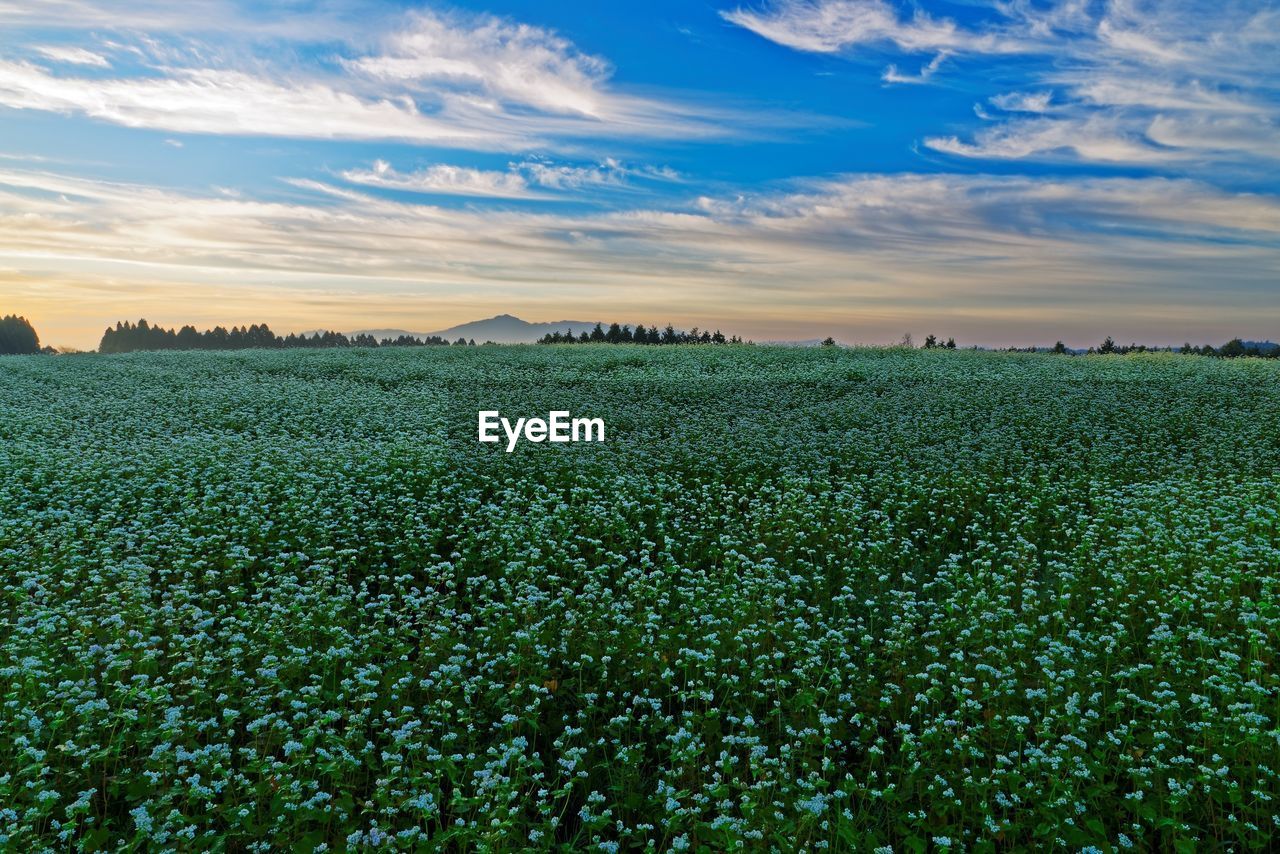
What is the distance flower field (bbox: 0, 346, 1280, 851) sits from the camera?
22.4 ft

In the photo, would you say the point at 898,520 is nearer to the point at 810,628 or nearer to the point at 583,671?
the point at 810,628

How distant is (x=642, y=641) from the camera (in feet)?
30.8

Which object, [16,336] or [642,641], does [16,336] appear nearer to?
[16,336]

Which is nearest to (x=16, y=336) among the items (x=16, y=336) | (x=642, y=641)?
(x=16, y=336)

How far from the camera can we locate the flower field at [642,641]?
6.82 m

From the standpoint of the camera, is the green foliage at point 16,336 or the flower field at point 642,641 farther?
the green foliage at point 16,336

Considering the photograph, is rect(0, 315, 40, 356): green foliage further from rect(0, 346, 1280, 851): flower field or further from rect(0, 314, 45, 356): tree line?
rect(0, 346, 1280, 851): flower field

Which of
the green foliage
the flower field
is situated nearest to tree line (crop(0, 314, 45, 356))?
the green foliage

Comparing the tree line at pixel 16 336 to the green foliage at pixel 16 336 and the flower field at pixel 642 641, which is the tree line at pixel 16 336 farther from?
the flower field at pixel 642 641

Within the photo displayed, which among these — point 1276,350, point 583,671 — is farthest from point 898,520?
point 1276,350

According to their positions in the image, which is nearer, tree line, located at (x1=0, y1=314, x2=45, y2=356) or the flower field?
the flower field

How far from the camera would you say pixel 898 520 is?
578 inches

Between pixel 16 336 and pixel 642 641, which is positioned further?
Answer: pixel 16 336

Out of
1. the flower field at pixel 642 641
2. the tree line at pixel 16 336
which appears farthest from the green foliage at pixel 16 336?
the flower field at pixel 642 641
